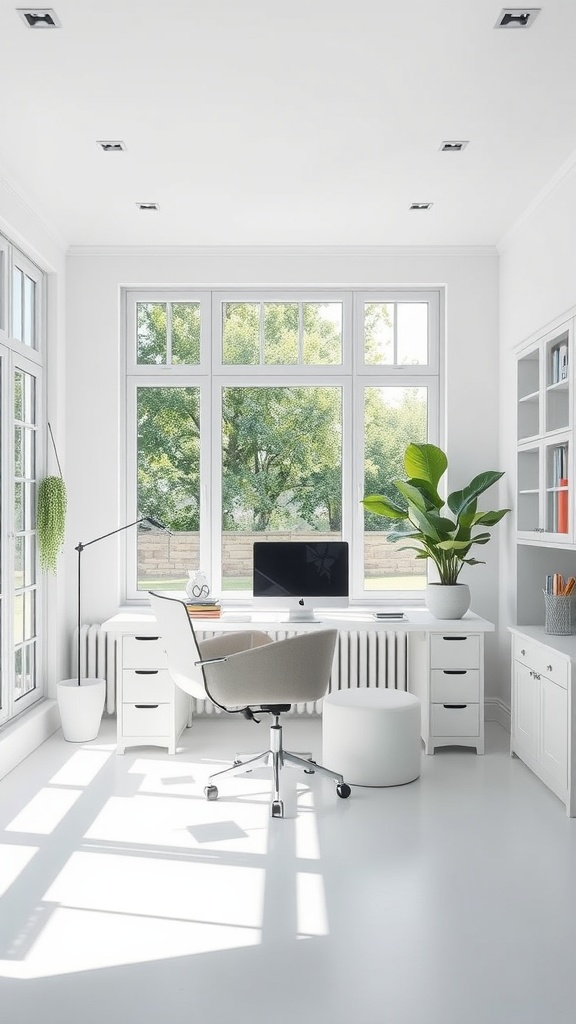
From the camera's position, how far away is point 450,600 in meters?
4.79

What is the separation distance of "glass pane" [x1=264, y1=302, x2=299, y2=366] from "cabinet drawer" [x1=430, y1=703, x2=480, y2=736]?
240 cm

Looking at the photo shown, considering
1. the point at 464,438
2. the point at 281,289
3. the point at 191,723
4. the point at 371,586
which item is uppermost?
the point at 281,289

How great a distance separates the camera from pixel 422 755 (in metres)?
4.63

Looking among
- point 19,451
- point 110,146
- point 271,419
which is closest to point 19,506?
point 19,451

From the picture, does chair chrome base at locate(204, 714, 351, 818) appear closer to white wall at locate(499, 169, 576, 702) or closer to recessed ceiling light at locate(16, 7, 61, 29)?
white wall at locate(499, 169, 576, 702)

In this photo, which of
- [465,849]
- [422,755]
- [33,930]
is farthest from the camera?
[422,755]

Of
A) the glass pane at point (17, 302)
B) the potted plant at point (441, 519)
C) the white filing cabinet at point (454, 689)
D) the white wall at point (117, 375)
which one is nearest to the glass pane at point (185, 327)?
the white wall at point (117, 375)

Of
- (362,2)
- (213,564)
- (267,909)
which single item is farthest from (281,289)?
(267,909)

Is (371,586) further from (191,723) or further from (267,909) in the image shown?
(267,909)

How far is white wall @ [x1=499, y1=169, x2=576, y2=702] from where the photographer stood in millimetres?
4125

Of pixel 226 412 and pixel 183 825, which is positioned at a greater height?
pixel 226 412

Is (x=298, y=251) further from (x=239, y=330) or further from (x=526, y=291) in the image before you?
(x=526, y=291)

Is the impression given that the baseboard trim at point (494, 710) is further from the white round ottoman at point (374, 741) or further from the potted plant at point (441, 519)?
the white round ottoman at point (374, 741)

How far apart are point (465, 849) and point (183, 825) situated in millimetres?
1155
